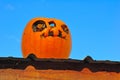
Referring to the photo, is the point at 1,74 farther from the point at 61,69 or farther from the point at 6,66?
the point at 61,69

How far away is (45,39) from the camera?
54.0 ft

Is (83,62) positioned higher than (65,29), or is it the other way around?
(65,29)

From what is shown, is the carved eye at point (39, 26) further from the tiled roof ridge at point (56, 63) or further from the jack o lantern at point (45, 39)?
the tiled roof ridge at point (56, 63)

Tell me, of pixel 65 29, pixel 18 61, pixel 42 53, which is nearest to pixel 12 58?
pixel 18 61

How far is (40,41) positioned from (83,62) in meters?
3.91

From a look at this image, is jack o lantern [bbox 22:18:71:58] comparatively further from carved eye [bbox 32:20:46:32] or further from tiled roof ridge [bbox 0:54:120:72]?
tiled roof ridge [bbox 0:54:120:72]

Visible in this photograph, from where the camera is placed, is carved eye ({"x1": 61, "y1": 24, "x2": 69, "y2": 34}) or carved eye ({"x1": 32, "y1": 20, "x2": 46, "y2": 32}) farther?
carved eye ({"x1": 61, "y1": 24, "x2": 69, "y2": 34})

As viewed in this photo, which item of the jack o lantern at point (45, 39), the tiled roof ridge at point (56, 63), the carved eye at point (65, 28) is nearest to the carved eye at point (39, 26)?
the jack o lantern at point (45, 39)

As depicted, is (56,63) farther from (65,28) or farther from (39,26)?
(65,28)

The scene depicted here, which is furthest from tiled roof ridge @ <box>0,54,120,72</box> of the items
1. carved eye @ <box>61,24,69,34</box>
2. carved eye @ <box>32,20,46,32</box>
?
carved eye @ <box>61,24,69,34</box>

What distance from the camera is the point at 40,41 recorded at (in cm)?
1639

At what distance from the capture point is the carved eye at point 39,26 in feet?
54.9

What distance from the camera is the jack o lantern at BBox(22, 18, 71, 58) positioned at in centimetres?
1630

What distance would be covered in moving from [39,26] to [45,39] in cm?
67
